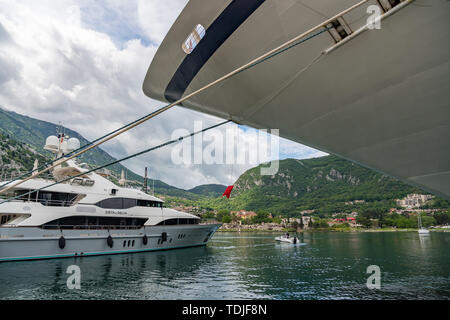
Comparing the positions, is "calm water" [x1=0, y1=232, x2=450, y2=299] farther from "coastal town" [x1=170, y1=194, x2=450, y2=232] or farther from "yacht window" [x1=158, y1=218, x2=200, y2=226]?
"coastal town" [x1=170, y1=194, x2=450, y2=232]

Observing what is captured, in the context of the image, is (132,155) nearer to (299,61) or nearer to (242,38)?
(242,38)

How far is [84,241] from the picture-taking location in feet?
59.6

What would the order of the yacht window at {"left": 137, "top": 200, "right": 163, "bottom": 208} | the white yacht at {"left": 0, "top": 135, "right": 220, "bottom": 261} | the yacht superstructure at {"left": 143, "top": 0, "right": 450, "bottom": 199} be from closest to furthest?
the yacht superstructure at {"left": 143, "top": 0, "right": 450, "bottom": 199}
the white yacht at {"left": 0, "top": 135, "right": 220, "bottom": 261}
the yacht window at {"left": 137, "top": 200, "right": 163, "bottom": 208}

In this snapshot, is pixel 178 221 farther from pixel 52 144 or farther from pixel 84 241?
pixel 52 144

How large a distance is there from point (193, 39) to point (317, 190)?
13890 cm

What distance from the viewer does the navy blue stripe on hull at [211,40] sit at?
136 inches

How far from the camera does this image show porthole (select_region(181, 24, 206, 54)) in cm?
380

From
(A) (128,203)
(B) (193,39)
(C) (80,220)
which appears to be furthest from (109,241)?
(B) (193,39)

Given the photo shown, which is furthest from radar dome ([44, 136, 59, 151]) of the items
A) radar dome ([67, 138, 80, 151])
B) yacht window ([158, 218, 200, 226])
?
yacht window ([158, 218, 200, 226])

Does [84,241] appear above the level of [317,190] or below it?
below

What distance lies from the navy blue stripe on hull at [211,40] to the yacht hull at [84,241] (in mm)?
16857
